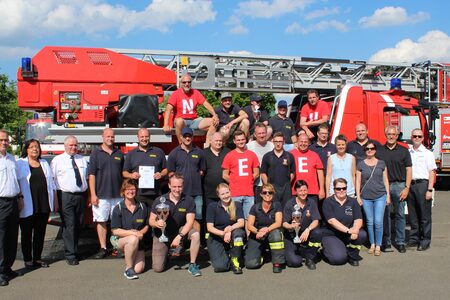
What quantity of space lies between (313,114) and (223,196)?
3.08 metres

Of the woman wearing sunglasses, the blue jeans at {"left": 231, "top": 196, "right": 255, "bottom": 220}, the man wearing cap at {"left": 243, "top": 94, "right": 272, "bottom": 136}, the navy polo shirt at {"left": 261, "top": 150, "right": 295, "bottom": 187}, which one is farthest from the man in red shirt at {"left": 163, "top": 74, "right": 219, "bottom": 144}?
the woman wearing sunglasses

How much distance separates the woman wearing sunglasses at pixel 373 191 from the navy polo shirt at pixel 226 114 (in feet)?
7.09

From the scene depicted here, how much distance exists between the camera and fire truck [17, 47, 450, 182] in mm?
7668

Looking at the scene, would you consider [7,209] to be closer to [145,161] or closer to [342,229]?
[145,161]

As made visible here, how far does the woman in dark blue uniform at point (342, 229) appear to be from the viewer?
21.2 feet

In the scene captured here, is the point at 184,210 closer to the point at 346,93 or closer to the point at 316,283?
the point at 316,283

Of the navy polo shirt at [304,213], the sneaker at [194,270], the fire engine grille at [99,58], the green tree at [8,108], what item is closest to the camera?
the sneaker at [194,270]

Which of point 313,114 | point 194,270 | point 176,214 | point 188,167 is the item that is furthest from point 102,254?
point 313,114

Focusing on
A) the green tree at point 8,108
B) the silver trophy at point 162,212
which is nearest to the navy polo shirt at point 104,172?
the silver trophy at point 162,212

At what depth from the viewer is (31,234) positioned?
6.49 m

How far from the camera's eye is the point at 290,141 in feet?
27.0

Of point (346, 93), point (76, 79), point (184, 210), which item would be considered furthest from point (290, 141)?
point (76, 79)

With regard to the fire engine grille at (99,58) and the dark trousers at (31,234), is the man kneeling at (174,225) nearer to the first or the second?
the dark trousers at (31,234)

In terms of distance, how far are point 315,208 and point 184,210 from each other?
1.76 metres
